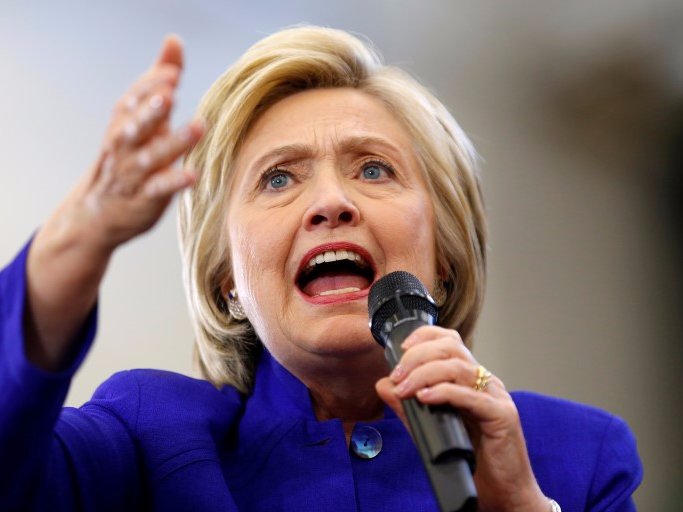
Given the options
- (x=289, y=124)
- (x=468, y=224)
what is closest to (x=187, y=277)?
(x=289, y=124)

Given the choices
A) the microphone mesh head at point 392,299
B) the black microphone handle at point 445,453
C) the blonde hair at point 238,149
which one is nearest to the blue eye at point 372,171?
the blonde hair at point 238,149

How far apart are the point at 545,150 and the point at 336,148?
10.3 ft

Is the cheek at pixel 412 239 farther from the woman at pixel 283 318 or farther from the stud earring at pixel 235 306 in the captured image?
the stud earring at pixel 235 306

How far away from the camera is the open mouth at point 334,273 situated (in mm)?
1565

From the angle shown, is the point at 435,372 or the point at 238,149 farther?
the point at 238,149

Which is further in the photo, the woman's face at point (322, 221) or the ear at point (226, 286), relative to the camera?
the ear at point (226, 286)

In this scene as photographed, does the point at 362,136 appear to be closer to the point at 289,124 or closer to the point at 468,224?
the point at 289,124

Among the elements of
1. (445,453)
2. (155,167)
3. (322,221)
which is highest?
(155,167)

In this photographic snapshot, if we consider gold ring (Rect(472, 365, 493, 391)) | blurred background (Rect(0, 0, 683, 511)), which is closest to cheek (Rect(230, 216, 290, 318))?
gold ring (Rect(472, 365, 493, 391))

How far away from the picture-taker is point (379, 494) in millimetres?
1479

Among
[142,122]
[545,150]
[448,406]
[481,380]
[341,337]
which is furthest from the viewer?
[545,150]

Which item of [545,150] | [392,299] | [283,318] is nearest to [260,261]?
[283,318]

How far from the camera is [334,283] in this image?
159 cm

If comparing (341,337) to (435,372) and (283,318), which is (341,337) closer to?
(283,318)
